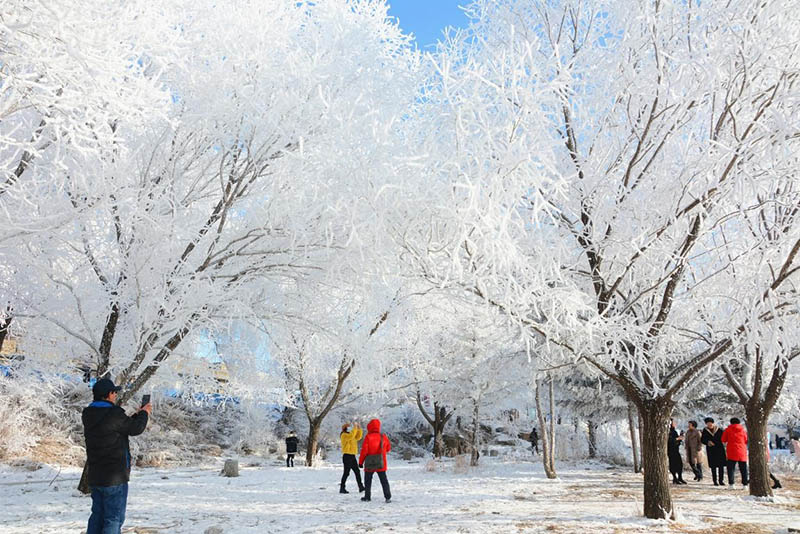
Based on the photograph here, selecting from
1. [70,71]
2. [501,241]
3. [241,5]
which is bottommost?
[501,241]

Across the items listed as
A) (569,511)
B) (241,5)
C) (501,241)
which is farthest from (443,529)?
(241,5)

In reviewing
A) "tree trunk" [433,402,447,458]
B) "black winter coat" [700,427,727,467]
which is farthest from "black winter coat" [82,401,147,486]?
"tree trunk" [433,402,447,458]

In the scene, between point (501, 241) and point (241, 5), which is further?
point (241, 5)

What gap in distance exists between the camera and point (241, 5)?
28.0 feet

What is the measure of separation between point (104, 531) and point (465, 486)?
8833mm

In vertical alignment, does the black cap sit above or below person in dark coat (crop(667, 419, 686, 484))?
above

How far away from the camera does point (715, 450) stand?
44.5 ft

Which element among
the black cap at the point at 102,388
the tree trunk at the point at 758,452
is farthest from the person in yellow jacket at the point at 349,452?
the tree trunk at the point at 758,452

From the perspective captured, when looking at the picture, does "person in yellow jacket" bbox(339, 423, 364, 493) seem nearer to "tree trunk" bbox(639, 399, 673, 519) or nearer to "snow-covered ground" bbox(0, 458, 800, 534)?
"snow-covered ground" bbox(0, 458, 800, 534)

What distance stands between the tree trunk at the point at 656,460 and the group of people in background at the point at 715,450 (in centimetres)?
585

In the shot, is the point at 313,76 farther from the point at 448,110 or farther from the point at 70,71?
the point at 70,71

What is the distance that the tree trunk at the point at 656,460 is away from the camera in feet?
23.7

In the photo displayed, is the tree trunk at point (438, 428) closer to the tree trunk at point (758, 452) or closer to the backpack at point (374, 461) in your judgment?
the tree trunk at point (758, 452)

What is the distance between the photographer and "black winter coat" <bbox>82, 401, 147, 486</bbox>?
4.84m
